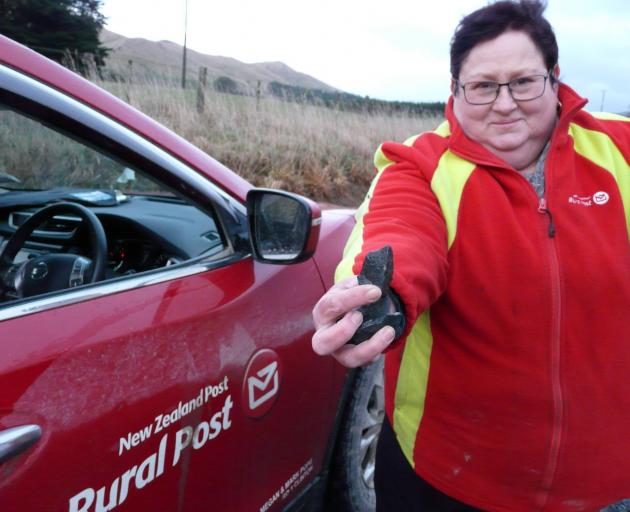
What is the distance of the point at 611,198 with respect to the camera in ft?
4.50

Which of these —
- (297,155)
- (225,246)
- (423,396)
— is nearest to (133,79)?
(297,155)

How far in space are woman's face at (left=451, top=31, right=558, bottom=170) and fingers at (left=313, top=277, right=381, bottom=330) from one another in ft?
2.00

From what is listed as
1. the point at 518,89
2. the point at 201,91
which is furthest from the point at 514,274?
the point at 201,91

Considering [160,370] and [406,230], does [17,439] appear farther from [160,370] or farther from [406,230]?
[406,230]

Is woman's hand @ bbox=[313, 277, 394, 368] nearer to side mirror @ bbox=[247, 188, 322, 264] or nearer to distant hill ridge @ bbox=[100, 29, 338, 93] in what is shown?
side mirror @ bbox=[247, 188, 322, 264]

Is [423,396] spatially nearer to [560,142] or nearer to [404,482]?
[404,482]

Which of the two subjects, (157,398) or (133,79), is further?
(133,79)

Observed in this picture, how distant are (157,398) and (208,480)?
0.30 m

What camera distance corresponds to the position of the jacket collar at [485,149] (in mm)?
1398

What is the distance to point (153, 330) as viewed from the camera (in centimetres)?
143

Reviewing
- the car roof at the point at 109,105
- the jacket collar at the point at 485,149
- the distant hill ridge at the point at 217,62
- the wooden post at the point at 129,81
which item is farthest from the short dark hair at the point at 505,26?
the distant hill ridge at the point at 217,62

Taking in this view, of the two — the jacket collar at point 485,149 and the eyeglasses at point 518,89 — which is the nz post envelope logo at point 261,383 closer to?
the jacket collar at point 485,149

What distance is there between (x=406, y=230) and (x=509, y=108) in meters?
0.42

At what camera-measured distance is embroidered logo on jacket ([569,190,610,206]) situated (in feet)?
4.47
